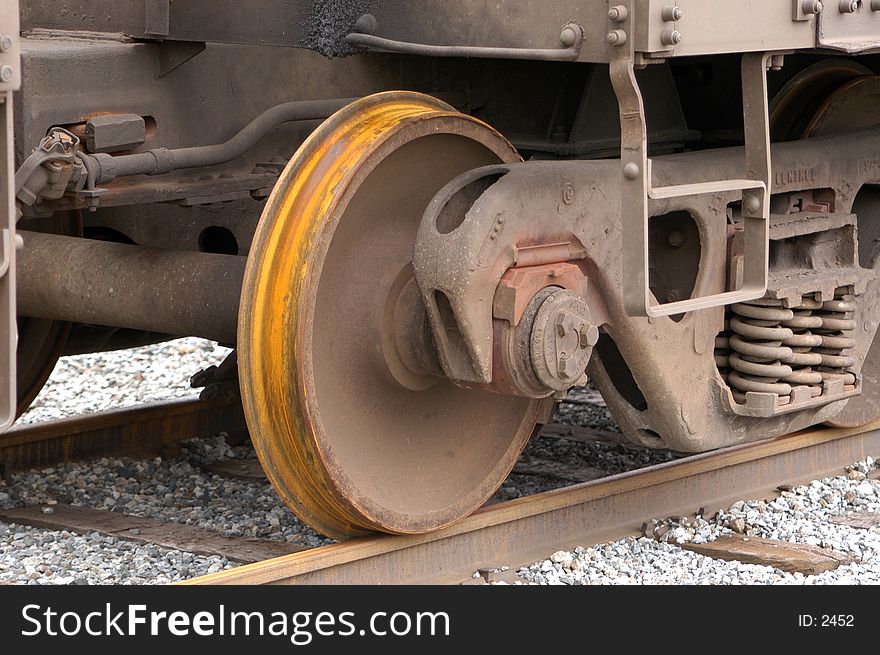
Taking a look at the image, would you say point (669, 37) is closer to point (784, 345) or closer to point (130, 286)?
point (784, 345)

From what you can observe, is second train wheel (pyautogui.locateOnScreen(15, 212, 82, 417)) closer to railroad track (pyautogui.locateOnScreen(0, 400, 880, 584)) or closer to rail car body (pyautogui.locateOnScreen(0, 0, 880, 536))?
railroad track (pyautogui.locateOnScreen(0, 400, 880, 584))

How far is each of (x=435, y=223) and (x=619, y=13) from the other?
0.82 metres

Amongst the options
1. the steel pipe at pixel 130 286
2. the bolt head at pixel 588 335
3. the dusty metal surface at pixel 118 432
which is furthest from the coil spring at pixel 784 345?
the dusty metal surface at pixel 118 432

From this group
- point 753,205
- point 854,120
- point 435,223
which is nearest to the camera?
point 435,223

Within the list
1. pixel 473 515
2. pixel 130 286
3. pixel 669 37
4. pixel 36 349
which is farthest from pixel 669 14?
pixel 36 349

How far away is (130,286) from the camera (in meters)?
4.87

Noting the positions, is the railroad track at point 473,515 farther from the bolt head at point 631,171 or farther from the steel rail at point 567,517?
the bolt head at point 631,171

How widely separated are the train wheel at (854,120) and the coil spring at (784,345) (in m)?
0.61

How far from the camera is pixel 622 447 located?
21.2 feet

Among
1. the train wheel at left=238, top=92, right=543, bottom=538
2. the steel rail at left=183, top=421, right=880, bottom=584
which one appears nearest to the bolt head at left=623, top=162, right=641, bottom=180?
the train wheel at left=238, top=92, right=543, bottom=538

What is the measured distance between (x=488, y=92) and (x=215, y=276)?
4.31 feet

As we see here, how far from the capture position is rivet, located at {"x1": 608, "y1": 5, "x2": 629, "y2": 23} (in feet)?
12.8

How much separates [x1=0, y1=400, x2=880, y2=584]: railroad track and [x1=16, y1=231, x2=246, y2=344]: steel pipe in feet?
2.31

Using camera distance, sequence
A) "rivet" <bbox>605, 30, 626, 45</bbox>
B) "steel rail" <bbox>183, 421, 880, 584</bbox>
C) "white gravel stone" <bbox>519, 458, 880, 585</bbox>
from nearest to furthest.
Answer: "rivet" <bbox>605, 30, 626, 45</bbox> < "steel rail" <bbox>183, 421, 880, 584</bbox> < "white gravel stone" <bbox>519, 458, 880, 585</bbox>
